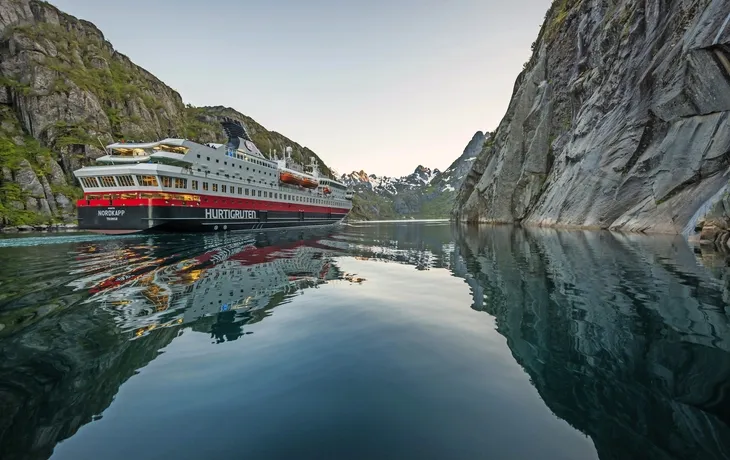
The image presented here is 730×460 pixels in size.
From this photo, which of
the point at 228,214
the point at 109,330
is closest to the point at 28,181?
the point at 228,214

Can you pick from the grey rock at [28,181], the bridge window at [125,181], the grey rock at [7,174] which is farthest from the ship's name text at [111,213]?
the grey rock at [7,174]

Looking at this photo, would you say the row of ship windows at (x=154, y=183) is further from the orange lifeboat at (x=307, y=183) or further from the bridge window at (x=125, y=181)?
the orange lifeboat at (x=307, y=183)

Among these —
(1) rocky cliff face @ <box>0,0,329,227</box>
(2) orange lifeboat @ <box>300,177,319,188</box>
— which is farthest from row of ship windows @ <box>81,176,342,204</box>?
(1) rocky cliff face @ <box>0,0,329,227</box>

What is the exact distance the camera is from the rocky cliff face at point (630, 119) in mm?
28438

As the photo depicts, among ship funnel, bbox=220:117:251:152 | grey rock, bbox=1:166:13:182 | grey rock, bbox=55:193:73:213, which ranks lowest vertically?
grey rock, bbox=55:193:73:213

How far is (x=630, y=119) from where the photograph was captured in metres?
38.0

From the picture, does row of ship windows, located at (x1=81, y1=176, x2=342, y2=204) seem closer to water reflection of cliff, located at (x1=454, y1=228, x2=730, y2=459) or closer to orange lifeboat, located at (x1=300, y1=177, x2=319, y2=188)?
orange lifeboat, located at (x1=300, y1=177, x2=319, y2=188)

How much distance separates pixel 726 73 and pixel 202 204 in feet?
186

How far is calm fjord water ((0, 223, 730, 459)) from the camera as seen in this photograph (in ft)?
13.1

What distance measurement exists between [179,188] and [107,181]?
8.41 m

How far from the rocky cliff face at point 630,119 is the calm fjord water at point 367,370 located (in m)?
24.4

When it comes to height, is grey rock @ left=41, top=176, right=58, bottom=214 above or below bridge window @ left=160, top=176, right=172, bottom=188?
below

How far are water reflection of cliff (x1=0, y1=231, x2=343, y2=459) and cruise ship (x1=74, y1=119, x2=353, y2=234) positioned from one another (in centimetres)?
2611

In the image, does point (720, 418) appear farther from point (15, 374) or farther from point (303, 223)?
point (303, 223)
